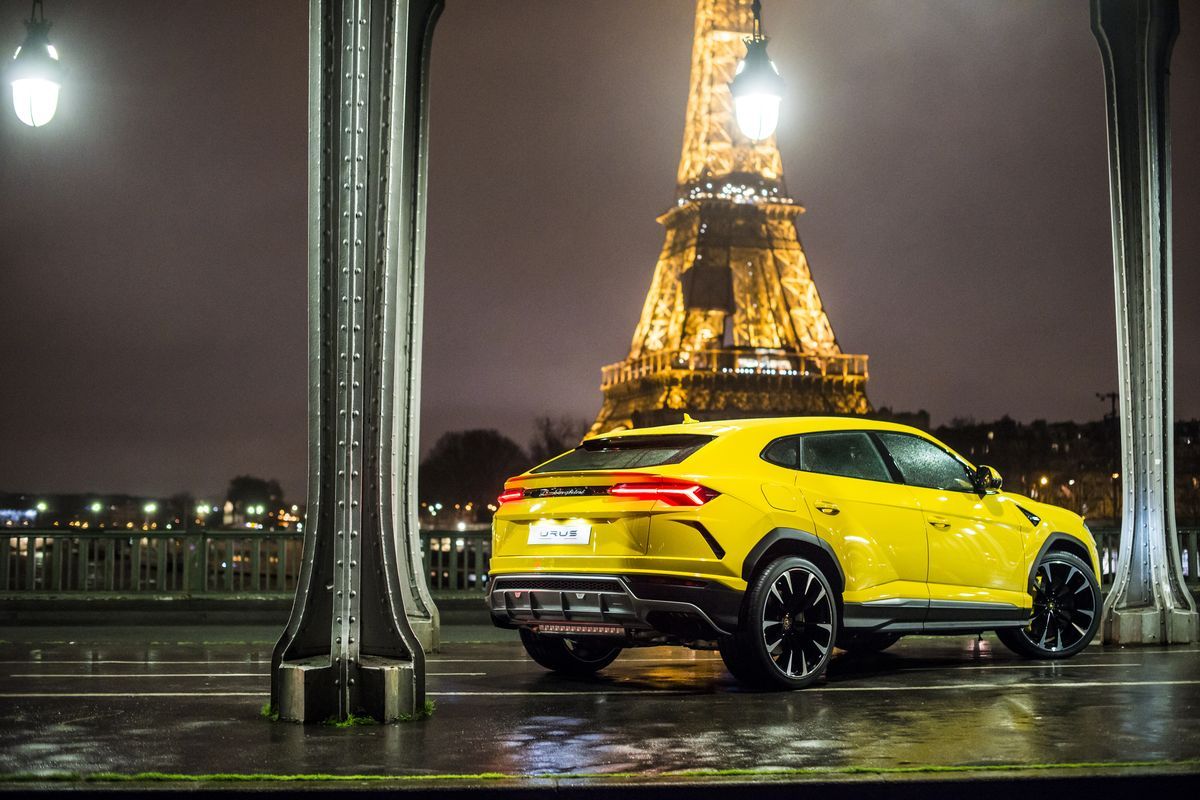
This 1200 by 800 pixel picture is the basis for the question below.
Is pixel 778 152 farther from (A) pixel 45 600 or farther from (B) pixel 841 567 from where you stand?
(B) pixel 841 567

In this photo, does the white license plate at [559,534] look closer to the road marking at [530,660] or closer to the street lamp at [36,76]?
the road marking at [530,660]

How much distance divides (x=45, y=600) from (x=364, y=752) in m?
11.8

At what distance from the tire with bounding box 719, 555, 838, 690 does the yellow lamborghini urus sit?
0.01 metres

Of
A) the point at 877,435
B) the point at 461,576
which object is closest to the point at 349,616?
the point at 877,435

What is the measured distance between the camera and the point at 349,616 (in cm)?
775

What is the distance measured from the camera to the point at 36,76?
12.9 meters

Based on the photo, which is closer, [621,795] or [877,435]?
[621,795]

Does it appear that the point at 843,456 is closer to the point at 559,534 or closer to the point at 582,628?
the point at 559,534

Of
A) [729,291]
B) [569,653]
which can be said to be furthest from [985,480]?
[729,291]

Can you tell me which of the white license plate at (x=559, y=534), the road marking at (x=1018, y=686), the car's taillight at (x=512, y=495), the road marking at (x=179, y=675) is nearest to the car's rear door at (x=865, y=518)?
the road marking at (x=1018, y=686)

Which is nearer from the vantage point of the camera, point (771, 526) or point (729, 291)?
point (771, 526)

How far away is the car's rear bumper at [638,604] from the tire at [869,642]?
1.24m

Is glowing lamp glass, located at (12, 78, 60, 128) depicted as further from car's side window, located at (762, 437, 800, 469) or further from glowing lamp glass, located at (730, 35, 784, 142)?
car's side window, located at (762, 437, 800, 469)

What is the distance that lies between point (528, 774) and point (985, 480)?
5755mm
